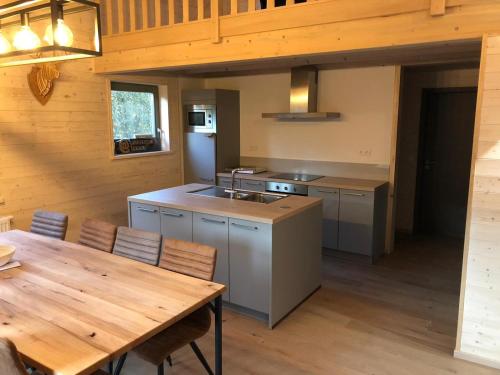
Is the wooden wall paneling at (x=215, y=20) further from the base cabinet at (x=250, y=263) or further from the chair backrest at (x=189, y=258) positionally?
the chair backrest at (x=189, y=258)

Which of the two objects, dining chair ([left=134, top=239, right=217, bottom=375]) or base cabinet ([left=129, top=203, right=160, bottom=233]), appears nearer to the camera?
dining chair ([left=134, top=239, right=217, bottom=375])

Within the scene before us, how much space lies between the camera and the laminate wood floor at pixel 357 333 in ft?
8.41

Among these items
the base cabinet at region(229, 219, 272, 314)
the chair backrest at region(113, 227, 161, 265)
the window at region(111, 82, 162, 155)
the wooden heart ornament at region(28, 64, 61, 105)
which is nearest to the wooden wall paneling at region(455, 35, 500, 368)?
the base cabinet at region(229, 219, 272, 314)

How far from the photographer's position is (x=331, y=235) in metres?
4.55

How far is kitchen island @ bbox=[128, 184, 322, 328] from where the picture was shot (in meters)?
2.94

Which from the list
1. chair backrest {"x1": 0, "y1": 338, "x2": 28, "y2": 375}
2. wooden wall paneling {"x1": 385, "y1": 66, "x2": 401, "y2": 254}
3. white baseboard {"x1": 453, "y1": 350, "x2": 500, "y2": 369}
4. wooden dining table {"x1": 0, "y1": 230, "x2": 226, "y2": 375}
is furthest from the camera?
wooden wall paneling {"x1": 385, "y1": 66, "x2": 401, "y2": 254}

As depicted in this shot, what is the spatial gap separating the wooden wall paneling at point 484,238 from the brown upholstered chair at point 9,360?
245cm

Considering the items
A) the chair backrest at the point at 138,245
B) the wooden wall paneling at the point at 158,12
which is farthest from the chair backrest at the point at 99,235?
the wooden wall paneling at the point at 158,12

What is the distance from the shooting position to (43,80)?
3881 millimetres

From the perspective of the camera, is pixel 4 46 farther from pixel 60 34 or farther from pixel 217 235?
pixel 217 235

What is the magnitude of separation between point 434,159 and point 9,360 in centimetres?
533

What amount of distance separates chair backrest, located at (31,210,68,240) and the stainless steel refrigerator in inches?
101

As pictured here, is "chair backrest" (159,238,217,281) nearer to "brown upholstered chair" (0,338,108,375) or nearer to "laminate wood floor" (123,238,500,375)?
"laminate wood floor" (123,238,500,375)

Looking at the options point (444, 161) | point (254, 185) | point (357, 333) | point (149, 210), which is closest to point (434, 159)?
point (444, 161)
